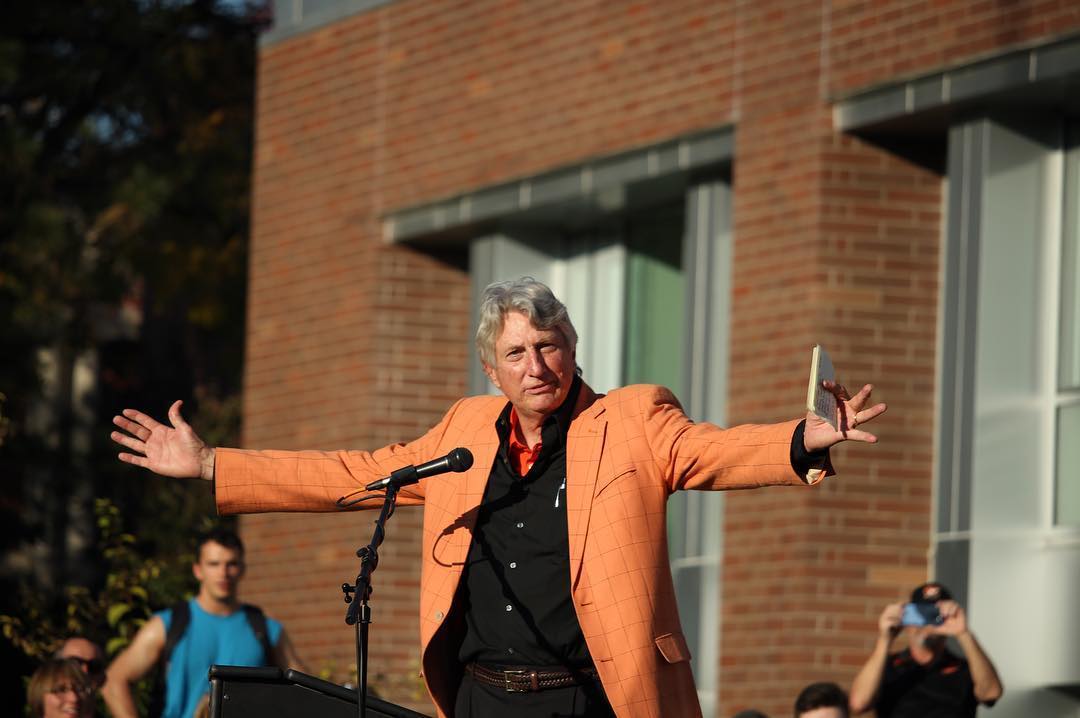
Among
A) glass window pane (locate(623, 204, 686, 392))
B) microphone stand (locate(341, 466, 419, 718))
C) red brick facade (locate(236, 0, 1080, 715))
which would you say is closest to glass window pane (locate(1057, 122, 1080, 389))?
red brick facade (locate(236, 0, 1080, 715))

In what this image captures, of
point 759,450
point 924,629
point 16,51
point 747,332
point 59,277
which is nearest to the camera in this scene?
point 759,450

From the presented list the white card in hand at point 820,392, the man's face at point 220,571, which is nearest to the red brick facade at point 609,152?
the man's face at point 220,571

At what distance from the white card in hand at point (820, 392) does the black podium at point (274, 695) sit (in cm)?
144

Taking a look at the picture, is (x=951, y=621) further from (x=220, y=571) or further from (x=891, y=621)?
(x=220, y=571)

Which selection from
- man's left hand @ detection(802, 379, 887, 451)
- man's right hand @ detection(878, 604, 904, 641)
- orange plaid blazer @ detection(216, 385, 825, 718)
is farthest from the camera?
man's right hand @ detection(878, 604, 904, 641)

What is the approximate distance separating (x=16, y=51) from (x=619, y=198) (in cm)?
948

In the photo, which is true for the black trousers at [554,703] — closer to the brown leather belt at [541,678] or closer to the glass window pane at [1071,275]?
the brown leather belt at [541,678]

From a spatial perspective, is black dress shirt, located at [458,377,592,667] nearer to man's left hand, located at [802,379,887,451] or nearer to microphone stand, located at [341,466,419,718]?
microphone stand, located at [341,466,419,718]

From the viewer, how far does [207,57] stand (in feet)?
76.6

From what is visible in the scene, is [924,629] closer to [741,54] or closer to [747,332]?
[747,332]

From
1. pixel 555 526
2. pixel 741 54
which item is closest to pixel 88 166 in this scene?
pixel 741 54

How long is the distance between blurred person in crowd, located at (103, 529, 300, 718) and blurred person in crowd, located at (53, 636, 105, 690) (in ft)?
0.94

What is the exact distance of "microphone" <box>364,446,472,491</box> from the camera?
5.48 m

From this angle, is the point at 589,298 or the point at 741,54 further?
the point at 589,298
